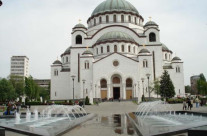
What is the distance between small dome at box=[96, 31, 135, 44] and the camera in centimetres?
4868

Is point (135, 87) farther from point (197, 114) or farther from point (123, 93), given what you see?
point (197, 114)

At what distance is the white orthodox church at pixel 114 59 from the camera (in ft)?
152

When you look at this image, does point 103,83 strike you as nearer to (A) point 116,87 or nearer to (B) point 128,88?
(A) point 116,87

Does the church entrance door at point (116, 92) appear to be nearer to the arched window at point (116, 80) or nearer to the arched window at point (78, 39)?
the arched window at point (116, 80)

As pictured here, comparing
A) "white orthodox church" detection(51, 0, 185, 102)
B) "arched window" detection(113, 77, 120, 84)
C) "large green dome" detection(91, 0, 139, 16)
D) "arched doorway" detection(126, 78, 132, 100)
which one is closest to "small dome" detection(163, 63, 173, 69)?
"white orthodox church" detection(51, 0, 185, 102)

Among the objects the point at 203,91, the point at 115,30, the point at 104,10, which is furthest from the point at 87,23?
the point at 203,91

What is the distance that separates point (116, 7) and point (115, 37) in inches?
439

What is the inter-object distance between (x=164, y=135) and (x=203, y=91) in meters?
65.4

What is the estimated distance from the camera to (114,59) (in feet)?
153

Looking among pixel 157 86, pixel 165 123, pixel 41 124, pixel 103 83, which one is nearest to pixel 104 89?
pixel 103 83

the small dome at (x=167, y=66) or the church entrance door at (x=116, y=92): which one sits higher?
the small dome at (x=167, y=66)

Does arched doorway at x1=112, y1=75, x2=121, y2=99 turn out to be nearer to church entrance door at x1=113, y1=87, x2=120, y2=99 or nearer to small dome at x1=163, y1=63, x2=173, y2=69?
church entrance door at x1=113, y1=87, x2=120, y2=99

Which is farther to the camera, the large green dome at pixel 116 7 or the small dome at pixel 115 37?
the large green dome at pixel 116 7

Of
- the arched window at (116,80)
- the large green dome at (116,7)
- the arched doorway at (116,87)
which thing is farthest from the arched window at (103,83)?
the large green dome at (116,7)
